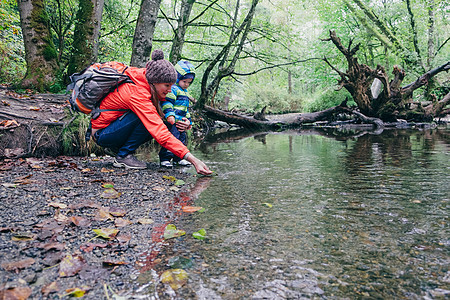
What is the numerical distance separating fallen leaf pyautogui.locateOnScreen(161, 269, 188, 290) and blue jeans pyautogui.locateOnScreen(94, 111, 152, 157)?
2.40m

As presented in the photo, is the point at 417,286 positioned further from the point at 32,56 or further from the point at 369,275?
the point at 32,56

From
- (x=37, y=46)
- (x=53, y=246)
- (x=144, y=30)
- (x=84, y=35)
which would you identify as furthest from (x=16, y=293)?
(x=84, y=35)

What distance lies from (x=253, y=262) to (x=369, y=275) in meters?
0.52

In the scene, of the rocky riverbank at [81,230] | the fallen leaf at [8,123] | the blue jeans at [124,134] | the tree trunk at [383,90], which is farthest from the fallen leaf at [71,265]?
the tree trunk at [383,90]

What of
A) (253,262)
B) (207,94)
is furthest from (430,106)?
(253,262)

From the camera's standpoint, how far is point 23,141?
399 cm

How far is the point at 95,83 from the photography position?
10.5 feet

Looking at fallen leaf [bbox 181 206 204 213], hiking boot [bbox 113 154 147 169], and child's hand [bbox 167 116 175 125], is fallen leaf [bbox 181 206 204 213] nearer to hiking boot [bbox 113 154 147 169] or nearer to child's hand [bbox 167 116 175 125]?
hiking boot [bbox 113 154 147 169]

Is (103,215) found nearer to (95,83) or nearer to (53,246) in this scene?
(53,246)

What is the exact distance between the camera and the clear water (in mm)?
1259

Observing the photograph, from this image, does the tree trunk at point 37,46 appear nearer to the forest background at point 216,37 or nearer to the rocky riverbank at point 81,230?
the forest background at point 216,37

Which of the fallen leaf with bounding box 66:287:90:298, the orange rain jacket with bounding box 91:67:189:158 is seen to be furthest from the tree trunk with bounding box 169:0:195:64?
the fallen leaf with bounding box 66:287:90:298

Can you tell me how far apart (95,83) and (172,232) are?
2141 millimetres

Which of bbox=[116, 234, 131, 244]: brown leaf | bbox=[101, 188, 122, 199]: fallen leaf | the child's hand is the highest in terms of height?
the child's hand
